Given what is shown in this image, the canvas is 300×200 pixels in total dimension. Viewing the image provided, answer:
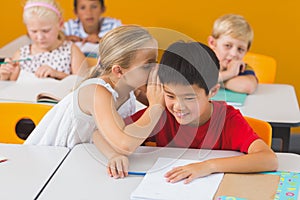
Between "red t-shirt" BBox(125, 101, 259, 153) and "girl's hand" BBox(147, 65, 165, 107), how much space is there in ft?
0.24

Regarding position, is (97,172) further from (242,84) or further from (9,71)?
(9,71)

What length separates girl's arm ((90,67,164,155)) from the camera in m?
1.61

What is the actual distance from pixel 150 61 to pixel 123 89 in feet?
0.67

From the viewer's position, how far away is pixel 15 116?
198cm

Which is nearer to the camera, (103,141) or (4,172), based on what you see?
(4,172)

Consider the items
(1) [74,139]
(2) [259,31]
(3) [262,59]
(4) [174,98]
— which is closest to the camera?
(4) [174,98]

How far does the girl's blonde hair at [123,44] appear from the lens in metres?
1.59

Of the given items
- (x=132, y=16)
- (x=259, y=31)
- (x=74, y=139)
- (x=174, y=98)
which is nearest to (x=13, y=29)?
(x=132, y=16)

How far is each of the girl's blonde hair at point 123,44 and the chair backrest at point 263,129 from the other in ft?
1.61

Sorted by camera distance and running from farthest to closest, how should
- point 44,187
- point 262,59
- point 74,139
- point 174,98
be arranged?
point 262,59 < point 74,139 < point 174,98 < point 44,187

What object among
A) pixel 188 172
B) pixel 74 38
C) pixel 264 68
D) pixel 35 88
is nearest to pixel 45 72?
pixel 35 88

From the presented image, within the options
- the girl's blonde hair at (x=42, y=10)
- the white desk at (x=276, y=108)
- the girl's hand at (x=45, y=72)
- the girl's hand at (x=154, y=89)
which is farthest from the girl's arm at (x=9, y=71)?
the girl's hand at (x=154, y=89)

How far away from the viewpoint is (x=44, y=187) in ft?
4.75

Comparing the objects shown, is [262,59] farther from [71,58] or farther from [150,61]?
[150,61]
